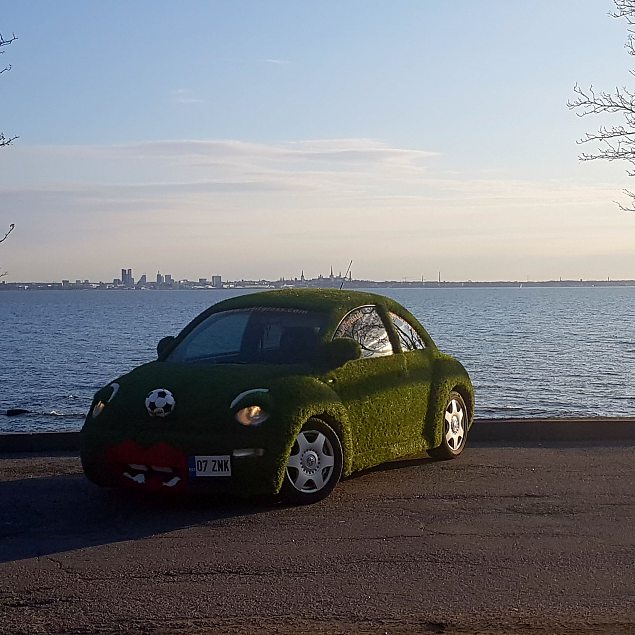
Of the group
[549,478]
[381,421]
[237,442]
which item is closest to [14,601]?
[237,442]

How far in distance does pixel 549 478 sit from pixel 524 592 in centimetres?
340

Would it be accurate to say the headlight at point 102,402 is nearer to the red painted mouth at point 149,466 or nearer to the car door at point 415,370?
the red painted mouth at point 149,466

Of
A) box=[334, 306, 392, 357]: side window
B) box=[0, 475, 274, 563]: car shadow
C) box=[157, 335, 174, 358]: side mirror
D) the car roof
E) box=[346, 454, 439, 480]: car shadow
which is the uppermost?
the car roof

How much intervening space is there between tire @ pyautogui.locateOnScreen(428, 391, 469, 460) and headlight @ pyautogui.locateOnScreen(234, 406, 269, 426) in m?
2.45

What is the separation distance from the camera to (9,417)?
2927cm

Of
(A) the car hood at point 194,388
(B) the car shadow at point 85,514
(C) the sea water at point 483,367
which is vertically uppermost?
(A) the car hood at point 194,388

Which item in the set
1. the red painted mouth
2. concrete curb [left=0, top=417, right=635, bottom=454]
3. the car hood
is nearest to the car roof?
the car hood

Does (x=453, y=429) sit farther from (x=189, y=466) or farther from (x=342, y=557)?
(x=342, y=557)

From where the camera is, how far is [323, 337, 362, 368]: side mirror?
837 cm

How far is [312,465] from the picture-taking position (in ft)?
26.0

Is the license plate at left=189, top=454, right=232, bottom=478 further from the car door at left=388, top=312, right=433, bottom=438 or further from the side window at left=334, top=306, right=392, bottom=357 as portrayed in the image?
the car door at left=388, top=312, right=433, bottom=438

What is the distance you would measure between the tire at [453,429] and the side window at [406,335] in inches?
22.7

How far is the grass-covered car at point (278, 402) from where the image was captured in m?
7.63

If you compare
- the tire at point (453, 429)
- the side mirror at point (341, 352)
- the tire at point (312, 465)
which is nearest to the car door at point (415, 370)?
the tire at point (453, 429)
